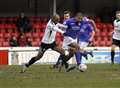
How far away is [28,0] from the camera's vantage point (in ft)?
117

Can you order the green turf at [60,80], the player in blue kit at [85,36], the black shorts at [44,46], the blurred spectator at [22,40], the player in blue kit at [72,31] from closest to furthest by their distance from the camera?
the green turf at [60,80] → the player in blue kit at [72,31] → the black shorts at [44,46] → the player in blue kit at [85,36] → the blurred spectator at [22,40]

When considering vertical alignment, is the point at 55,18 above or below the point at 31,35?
above

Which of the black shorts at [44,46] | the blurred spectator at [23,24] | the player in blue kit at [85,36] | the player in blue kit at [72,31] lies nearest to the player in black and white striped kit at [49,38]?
the black shorts at [44,46]

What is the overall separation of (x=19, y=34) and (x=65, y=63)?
34.3 ft

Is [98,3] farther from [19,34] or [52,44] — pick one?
[52,44]

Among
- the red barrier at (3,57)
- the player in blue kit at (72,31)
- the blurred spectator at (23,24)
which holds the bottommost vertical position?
the red barrier at (3,57)

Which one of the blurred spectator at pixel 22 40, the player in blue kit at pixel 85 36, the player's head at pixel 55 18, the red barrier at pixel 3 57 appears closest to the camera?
the player's head at pixel 55 18

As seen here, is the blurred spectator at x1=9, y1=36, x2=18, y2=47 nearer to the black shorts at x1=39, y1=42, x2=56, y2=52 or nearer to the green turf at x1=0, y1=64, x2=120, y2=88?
the black shorts at x1=39, y1=42, x2=56, y2=52

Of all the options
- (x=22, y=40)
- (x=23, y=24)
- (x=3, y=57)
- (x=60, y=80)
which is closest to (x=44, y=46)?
(x=60, y=80)

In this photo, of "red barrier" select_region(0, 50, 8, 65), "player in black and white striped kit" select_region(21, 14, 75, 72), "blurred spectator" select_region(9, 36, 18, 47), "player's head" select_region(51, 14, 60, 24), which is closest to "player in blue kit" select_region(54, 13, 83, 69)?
"player in black and white striped kit" select_region(21, 14, 75, 72)

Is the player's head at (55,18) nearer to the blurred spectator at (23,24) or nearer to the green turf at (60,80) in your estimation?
the green turf at (60,80)

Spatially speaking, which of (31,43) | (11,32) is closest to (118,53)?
(31,43)

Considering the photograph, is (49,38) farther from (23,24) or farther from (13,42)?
(23,24)

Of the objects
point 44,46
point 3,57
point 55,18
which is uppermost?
point 55,18
